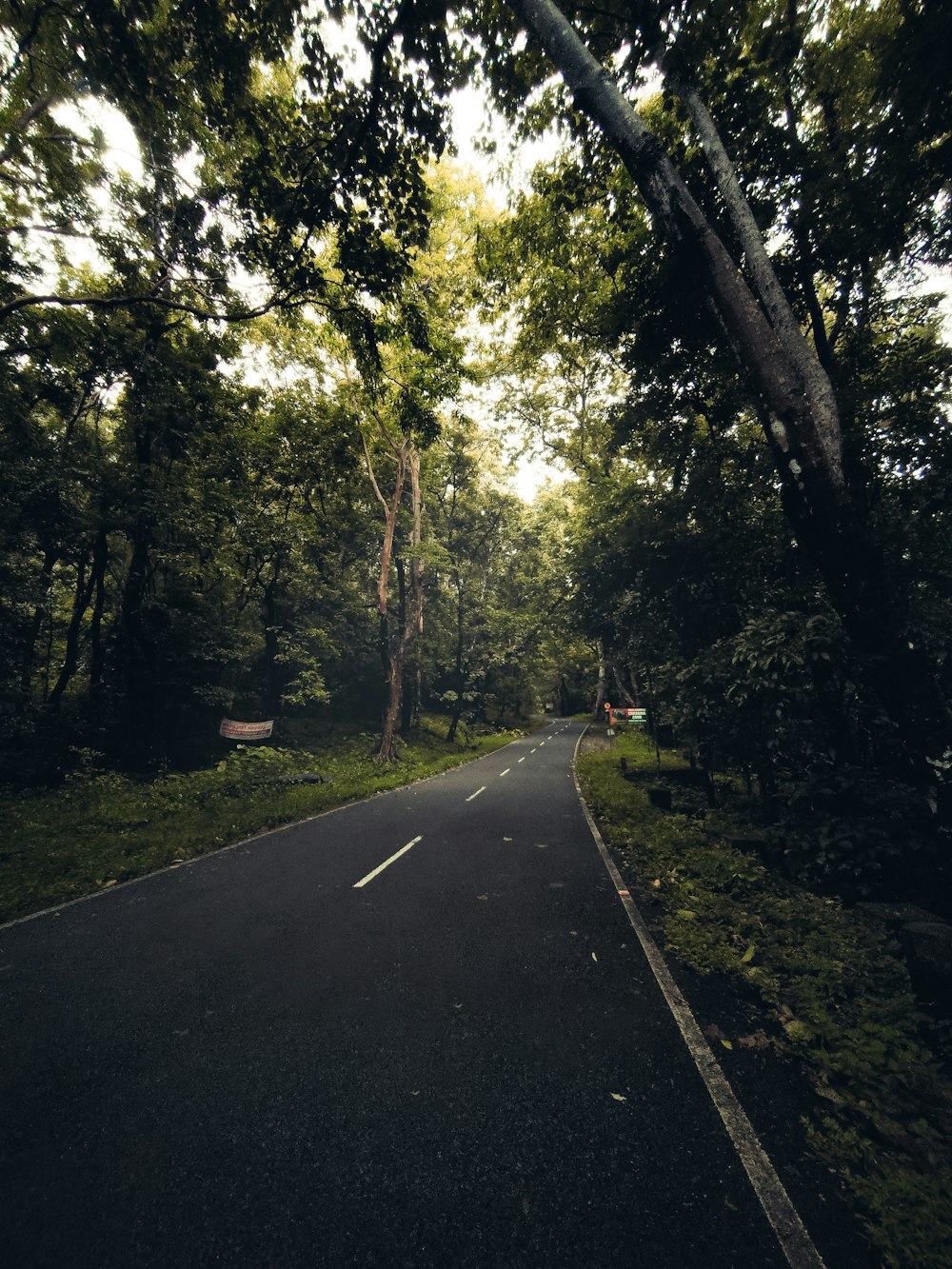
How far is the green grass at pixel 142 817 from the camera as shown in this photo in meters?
6.32

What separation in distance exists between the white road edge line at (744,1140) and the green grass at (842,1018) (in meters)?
0.26

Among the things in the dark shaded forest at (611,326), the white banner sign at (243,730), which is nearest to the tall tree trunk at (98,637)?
the dark shaded forest at (611,326)

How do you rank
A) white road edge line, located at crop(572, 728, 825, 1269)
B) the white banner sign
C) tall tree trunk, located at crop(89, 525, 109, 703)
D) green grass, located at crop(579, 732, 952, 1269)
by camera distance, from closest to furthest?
white road edge line, located at crop(572, 728, 825, 1269)
green grass, located at crop(579, 732, 952, 1269)
tall tree trunk, located at crop(89, 525, 109, 703)
the white banner sign

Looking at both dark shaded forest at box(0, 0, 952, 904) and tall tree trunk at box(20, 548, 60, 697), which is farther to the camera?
tall tree trunk at box(20, 548, 60, 697)

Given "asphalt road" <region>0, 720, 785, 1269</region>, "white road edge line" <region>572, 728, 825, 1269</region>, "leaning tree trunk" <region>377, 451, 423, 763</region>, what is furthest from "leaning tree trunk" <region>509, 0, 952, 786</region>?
"leaning tree trunk" <region>377, 451, 423, 763</region>

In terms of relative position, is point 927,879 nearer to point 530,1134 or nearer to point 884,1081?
point 884,1081

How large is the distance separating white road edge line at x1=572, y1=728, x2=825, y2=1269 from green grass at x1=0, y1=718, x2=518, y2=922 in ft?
21.7

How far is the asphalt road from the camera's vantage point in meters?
1.92

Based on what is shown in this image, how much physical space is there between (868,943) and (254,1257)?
494 cm

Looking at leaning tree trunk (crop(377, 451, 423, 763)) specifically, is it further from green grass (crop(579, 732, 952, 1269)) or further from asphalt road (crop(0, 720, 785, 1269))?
asphalt road (crop(0, 720, 785, 1269))

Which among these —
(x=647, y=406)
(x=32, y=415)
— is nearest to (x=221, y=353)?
(x=32, y=415)

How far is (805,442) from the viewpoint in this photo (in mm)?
4359

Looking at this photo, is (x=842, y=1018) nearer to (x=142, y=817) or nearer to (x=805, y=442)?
(x=805, y=442)

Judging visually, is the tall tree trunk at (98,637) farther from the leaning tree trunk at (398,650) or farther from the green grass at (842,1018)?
the green grass at (842,1018)
